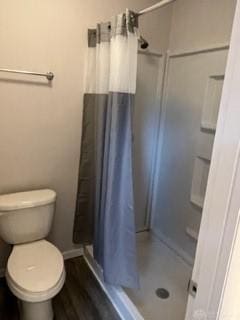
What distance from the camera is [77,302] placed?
1.78m

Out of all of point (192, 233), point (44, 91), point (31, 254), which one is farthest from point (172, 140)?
point (31, 254)

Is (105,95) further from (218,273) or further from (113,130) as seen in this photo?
(218,273)

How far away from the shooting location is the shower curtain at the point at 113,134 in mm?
1492

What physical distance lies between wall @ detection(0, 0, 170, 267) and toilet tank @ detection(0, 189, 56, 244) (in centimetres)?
18

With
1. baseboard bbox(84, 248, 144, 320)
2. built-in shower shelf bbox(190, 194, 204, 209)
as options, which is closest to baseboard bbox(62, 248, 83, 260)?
baseboard bbox(84, 248, 144, 320)

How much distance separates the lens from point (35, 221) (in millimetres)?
1724

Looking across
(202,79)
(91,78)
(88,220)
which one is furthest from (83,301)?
(202,79)

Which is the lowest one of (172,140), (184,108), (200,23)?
(172,140)

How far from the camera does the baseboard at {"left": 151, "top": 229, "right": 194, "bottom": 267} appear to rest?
2.21 m

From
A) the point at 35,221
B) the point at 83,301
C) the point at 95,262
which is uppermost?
the point at 35,221

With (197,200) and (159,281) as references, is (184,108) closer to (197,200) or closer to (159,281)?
(197,200)

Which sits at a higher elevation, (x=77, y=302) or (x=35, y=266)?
(x=35, y=266)

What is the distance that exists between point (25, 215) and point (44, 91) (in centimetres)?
88

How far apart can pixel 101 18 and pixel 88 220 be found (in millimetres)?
1614
